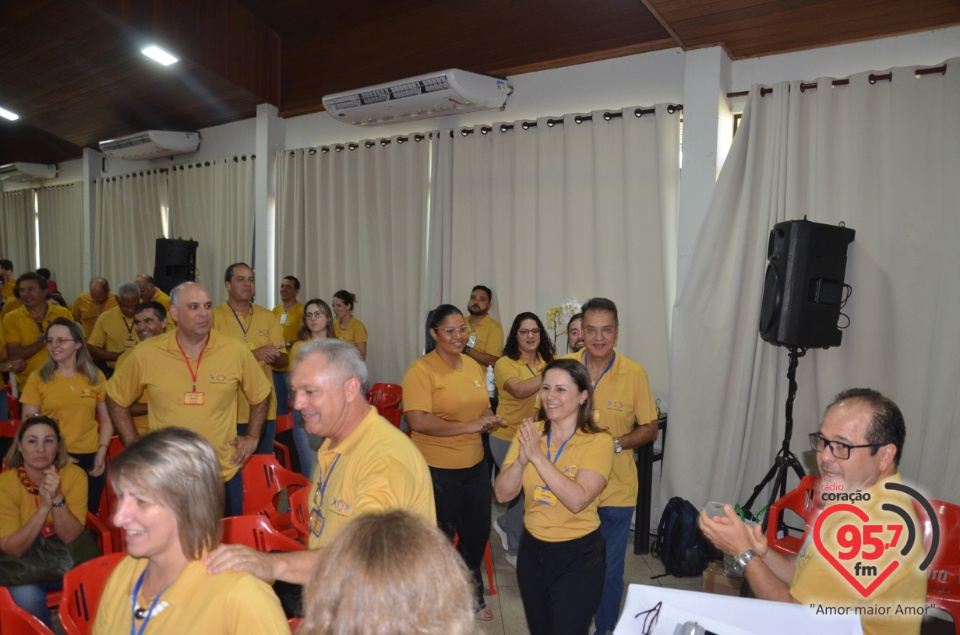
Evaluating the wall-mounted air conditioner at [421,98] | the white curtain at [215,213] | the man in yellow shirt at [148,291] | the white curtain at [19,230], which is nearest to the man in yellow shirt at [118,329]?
the man in yellow shirt at [148,291]

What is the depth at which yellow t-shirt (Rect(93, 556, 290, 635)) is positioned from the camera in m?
1.36

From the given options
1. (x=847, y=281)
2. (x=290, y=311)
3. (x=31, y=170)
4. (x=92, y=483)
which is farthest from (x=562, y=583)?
(x=31, y=170)

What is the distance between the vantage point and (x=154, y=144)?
27.8 feet

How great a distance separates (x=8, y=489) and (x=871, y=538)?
316 cm

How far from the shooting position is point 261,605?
137 cm

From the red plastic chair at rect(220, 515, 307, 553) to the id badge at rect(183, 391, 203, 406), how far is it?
788 mm

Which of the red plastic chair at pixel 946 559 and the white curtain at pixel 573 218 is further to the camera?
the white curtain at pixel 573 218

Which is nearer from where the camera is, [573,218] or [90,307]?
[573,218]

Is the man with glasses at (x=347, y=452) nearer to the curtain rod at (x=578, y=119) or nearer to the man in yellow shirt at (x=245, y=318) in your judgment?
the man in yellow shirt at (x=245, y=318)

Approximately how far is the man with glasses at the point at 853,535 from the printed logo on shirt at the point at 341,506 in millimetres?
936

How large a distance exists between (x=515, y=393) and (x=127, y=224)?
7943 millimetres

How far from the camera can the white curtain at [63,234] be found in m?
10.9

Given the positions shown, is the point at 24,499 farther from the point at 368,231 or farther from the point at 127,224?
the point at 127,224

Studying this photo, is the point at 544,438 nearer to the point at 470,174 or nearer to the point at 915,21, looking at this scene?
the point at 915,21
